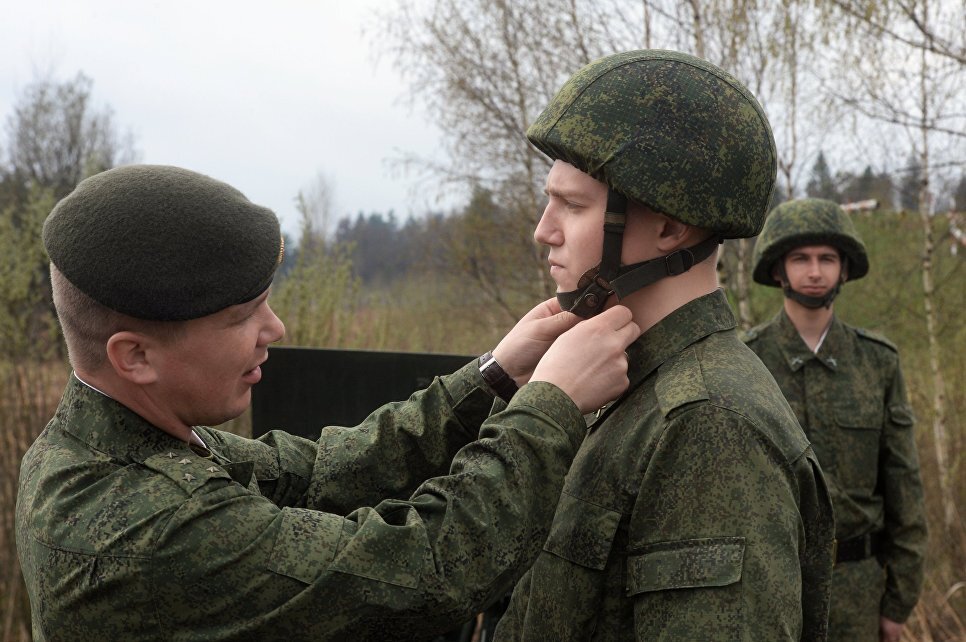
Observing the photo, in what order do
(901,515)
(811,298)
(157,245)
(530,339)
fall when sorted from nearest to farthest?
1. (157,245)
2. (530,339)
3. (901,515)
4. (811,298)

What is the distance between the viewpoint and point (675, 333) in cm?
210

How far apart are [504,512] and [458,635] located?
266cm

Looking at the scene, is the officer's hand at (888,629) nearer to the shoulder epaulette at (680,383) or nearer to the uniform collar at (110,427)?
the shoulder epaulette at (680,383)

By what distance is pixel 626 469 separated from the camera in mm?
1937

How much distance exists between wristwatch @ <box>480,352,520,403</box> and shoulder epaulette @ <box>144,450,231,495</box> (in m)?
0.87

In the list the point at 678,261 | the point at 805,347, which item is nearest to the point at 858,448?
the point at 805,347

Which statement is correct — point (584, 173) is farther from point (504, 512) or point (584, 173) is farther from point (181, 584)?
point (181, 584)

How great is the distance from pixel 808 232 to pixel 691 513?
3454 mm

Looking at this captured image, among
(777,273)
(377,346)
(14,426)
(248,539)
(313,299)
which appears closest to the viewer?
(248,539)

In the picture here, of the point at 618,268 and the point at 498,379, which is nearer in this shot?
the point at 618,268

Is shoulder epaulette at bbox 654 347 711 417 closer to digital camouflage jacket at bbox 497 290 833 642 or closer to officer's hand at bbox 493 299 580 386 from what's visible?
digital camouflage jacket at bbox 497 290 833 642

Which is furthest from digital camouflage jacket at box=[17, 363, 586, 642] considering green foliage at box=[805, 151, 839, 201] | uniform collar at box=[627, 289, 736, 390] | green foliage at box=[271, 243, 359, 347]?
green foliage at box=[805, 151, 839, 201]

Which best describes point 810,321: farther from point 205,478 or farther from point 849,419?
point 205,478

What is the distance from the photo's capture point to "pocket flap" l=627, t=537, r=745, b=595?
1.70m
